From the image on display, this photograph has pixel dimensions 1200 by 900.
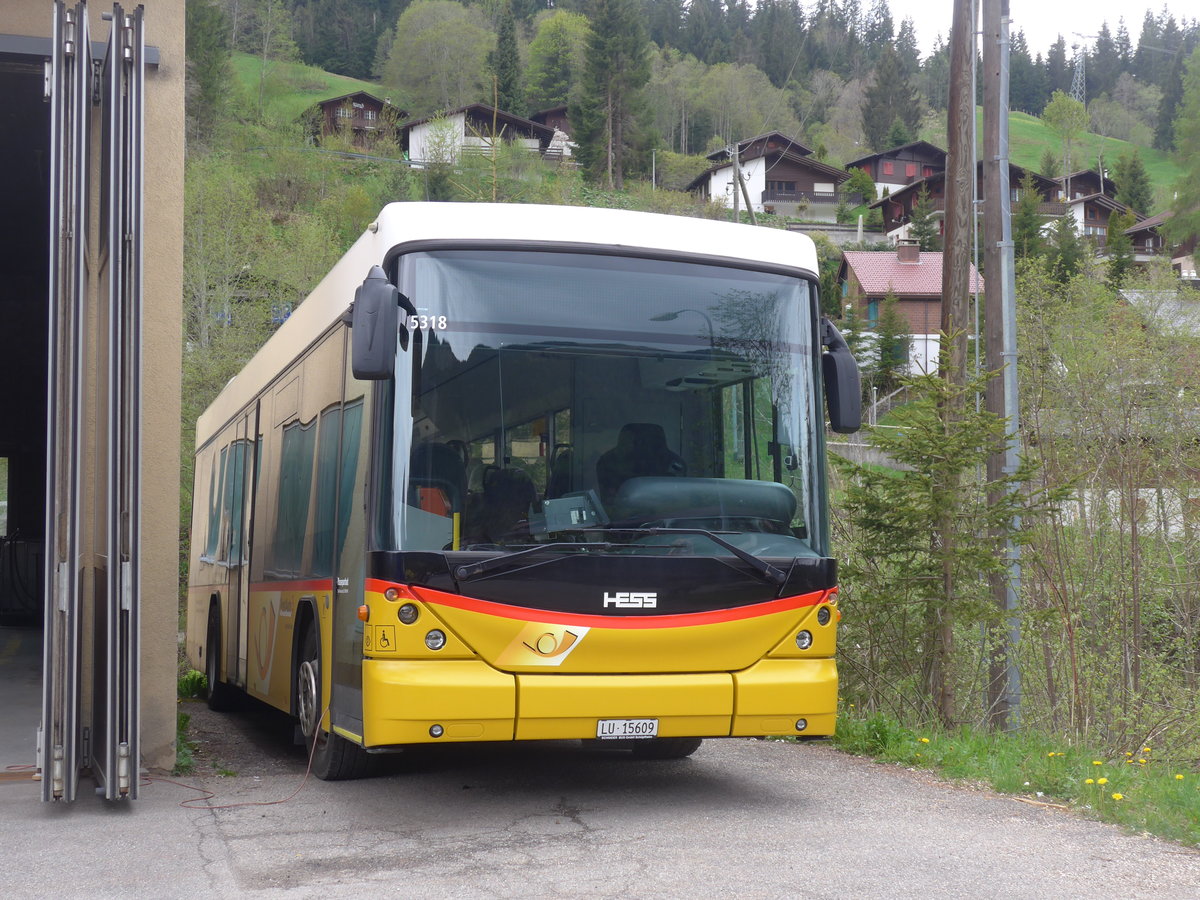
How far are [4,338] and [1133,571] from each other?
57.1ft

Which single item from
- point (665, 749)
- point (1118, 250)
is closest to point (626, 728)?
point (665, 749)

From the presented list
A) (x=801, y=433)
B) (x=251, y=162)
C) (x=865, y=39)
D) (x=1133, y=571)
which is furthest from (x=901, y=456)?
(x=865, y=39)

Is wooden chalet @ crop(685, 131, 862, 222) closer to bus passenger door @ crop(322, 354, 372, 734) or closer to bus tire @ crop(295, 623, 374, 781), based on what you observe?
bus tire @ crop(295, 623, 374, 781)

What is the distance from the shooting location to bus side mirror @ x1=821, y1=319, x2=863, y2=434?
6.94 meters

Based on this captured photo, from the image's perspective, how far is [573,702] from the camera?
20.5ft

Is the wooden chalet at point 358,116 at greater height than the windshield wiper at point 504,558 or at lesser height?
greater

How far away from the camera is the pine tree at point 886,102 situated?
405 feet

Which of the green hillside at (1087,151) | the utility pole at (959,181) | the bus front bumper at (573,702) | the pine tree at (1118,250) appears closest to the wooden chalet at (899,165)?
the green hillside at (1087,151)

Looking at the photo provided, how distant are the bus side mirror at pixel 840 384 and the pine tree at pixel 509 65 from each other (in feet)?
318

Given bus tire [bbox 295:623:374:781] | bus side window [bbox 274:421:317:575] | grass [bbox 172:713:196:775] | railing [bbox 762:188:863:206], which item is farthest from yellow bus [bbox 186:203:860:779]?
railing [bbox 762:188:863:206]

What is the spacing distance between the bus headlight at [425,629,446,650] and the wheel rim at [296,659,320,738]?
160 centimetres

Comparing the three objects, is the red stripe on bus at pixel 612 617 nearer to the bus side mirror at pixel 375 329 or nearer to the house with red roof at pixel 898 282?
the bus side mirror at pixel 375 329

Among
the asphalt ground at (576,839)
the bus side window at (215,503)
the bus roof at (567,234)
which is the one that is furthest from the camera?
the bus side window at (215,503)

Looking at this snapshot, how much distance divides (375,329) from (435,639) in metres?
1.44
